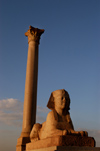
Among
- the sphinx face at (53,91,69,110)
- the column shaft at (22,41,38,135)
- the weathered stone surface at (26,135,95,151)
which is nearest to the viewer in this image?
the weathered stone surface at (26,135,95,151)

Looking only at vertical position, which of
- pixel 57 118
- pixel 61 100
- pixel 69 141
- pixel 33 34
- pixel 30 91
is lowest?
pixel 69 141

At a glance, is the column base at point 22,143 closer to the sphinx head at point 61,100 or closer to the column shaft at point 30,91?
the column shaft at point 30,91

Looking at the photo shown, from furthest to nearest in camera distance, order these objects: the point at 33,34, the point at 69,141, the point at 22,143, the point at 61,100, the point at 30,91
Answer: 1. the point at 33,34
2. the point at 30,91
3. the point at 22,143
4. the point at 61,100
5. the point at 69,141

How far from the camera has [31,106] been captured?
1627 cm

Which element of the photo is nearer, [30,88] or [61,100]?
[61,100]

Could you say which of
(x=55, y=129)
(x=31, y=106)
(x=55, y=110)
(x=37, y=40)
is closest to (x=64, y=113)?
(x=55, y=110)

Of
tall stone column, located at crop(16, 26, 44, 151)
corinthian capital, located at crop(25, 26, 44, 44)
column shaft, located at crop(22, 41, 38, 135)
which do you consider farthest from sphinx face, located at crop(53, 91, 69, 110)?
corinthian capital, located at crop(25, 26, 44, 44)

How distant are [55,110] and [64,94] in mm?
723

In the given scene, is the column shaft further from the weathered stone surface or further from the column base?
the weathered stone surface

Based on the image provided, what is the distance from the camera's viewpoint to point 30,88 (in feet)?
54.6

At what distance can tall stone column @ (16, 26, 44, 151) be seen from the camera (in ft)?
50.6

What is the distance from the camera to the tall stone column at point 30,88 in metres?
15.4

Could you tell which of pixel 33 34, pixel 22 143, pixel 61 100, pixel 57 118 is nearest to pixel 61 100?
pixel 61 100

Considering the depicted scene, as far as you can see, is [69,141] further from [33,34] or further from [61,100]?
[33,34]
